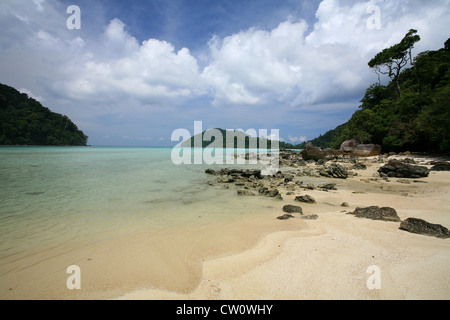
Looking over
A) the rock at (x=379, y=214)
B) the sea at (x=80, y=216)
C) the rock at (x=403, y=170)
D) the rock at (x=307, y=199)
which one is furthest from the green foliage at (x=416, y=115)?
the sea at (x=80, y=216)

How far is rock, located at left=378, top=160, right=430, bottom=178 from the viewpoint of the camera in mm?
11250

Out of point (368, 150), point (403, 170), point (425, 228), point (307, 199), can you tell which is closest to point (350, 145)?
point (368, 150)

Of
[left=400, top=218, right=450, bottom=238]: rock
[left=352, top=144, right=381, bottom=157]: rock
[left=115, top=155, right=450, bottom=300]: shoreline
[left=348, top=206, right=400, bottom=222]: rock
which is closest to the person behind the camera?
[left=115, top=155, right=450, bottom=300]: shoreline

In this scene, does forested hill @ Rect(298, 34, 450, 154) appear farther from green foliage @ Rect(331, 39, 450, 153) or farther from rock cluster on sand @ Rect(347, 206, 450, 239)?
rock cluster on sand @ Rect(347, 206, 450, 239)

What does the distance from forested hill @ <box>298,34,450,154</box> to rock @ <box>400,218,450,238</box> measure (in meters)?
21.3

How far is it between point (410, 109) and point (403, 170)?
858 inches

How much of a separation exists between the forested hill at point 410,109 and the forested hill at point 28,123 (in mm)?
115920

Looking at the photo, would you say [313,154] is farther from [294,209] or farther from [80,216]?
[80,216]

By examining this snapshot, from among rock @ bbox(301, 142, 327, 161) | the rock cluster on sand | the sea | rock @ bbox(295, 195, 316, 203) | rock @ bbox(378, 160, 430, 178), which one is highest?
rock @ bbox(301, 142, 327, 161)

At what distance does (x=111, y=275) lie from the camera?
2.87 m

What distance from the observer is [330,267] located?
8.91 ft

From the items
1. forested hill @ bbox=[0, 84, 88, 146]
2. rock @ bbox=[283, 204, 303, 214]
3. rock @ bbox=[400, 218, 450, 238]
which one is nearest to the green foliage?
rock @ bbox=[400, 218, 450, 238]

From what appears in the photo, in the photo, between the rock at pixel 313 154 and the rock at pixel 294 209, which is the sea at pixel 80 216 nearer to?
the rock at pixel 294 209
